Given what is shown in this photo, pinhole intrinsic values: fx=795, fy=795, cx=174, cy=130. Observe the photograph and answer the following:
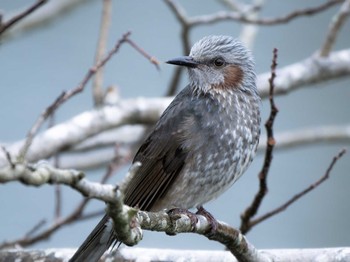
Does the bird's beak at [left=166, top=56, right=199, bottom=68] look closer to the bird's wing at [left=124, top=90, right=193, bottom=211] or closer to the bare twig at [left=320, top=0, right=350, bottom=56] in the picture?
the bird's wing at [left=124, top=90, right=193, bottom=211]

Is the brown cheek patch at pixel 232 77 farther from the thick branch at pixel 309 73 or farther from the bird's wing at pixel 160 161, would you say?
A: the thick branch at pixel 309 73

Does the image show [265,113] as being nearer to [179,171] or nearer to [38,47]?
[38,47]

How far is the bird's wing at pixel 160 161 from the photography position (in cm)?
437

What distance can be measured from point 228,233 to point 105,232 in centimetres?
63

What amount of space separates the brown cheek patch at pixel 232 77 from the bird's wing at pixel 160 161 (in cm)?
36

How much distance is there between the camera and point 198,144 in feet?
14.5

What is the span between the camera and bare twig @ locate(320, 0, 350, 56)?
5516 mm

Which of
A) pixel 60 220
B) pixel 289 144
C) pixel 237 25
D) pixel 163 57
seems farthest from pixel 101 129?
pixel 237 25

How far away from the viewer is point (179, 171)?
4.41 meters

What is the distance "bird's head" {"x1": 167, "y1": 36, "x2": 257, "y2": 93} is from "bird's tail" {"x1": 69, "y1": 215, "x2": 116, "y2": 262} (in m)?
1.11

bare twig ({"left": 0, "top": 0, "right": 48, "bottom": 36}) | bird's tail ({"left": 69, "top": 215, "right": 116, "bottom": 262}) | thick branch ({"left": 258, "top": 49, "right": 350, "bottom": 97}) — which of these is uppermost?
thick branch ({"left": 258, "top": 49, "right": 350, "bottom": 97})

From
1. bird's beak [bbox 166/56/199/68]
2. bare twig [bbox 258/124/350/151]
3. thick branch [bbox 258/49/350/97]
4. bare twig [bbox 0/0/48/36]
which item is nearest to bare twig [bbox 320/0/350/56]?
thick branch [bbox 258/49/350/97]

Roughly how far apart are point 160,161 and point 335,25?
1.92m

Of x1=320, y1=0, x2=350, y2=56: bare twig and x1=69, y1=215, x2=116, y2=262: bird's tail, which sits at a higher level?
x1=320, y1=0, x2=350, y2=56: bare twig
